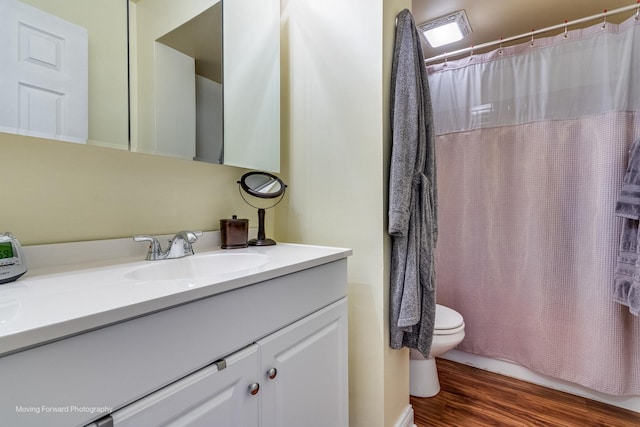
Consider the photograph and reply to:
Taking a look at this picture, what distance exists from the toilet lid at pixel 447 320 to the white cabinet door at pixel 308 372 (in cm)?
75

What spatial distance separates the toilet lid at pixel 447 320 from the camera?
60.6 inches

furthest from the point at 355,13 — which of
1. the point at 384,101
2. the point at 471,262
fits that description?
the point at 471,262

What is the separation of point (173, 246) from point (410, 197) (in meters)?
0.88

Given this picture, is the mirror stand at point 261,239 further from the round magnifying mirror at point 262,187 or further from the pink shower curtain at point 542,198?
the pink shower curtain at point 542,198

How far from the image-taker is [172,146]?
1.03m

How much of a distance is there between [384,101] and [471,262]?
1296 mm

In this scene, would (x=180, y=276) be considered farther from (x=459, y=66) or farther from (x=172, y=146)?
(x=459, y=66)

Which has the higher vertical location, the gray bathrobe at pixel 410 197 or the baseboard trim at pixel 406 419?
the gray bathrobe at pixel 410 197

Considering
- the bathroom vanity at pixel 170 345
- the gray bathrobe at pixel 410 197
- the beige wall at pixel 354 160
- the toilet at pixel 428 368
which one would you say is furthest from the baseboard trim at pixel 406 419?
the bathroom vanity at pixel 170 345

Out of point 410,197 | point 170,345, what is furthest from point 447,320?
point 170,345

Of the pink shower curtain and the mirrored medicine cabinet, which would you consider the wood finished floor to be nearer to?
the pink shower curtain

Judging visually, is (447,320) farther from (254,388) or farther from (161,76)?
(161,76)

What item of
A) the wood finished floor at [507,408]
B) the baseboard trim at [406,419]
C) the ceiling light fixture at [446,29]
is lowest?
the wood finished floor at [507,408]

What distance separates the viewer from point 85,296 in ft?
1.75
